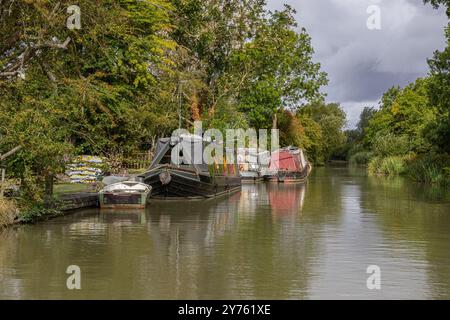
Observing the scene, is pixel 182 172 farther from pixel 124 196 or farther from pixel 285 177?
pixel 285 177

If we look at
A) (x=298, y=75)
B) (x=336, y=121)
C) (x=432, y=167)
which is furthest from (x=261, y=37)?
(x=336, y=121)

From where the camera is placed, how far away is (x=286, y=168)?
46.1 meters

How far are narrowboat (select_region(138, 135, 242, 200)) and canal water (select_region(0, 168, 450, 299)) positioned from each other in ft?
10.6

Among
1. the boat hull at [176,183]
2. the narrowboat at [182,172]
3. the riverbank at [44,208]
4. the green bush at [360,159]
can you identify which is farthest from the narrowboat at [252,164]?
the green bush at [360,159]

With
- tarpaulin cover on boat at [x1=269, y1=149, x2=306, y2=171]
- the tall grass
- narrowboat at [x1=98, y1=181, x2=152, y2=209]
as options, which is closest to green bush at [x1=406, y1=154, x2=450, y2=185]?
tarpaulin cover on boat at [x1=269, y1=149, x2=306, y2=171]

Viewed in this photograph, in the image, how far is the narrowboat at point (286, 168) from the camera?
147 ft

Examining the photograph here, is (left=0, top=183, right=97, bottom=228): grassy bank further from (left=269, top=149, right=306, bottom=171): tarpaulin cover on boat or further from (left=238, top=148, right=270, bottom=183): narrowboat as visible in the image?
(left=269, top=149, right=306, bottom=171): tarpaulin cover on boat

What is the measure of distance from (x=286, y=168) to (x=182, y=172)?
21.7m

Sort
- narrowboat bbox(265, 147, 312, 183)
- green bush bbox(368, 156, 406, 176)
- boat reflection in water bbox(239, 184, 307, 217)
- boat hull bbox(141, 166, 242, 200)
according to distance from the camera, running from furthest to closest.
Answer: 1. green bush bbox(368, 156, 406, 176)
2. narrowboat bbox(265, 147, 312, 183)
3. boat hull bbox(141, 166, 242, 200)
4. boat reflection in water bbox(239, 184, 307, 217)

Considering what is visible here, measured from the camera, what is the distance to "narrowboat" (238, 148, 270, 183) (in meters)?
45.2

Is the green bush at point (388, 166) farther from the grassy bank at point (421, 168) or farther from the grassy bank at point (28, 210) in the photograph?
the grassy bank at point (28, 210)

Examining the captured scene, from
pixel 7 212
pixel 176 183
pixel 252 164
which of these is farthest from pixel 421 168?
pixel 7 212

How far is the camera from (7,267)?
443 inches
